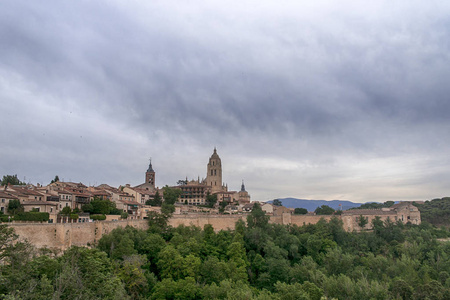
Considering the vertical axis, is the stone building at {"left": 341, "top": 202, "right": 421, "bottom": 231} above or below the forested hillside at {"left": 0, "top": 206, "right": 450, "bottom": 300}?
above

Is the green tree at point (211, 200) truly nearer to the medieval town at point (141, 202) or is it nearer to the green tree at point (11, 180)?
the medieval town at point (141, 202)

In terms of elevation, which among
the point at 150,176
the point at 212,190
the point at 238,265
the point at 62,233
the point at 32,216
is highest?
the point at 150,176

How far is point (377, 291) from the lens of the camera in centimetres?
3416

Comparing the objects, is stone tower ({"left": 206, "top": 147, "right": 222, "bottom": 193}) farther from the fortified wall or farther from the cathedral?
the fortified wall

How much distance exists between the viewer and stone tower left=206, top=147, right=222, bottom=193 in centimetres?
11162

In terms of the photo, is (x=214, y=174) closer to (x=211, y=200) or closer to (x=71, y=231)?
(x=211, y=200)

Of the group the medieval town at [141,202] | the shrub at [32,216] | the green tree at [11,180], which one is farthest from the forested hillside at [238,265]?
the green tree at [11,180]

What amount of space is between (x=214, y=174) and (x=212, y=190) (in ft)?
19.6

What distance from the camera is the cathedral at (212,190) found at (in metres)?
94.6

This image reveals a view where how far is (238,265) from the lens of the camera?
45.8 meters

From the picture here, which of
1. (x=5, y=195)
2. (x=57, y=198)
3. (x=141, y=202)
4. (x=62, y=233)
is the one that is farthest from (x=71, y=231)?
(x=141, y=202)

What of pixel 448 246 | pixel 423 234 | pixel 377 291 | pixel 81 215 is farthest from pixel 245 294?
pixel 423 234

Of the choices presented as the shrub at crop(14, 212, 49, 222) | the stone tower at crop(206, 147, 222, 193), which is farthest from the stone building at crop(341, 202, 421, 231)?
the shrub at crop(14, 212, 49, 222)

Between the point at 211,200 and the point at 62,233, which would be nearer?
the point at 62,233
